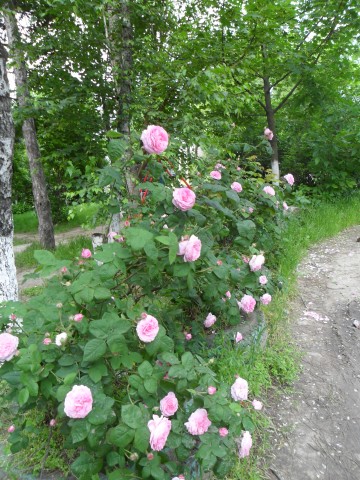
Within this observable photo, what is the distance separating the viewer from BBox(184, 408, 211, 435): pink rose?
3.82 feet

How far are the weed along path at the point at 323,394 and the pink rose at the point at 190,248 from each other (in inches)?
46.6

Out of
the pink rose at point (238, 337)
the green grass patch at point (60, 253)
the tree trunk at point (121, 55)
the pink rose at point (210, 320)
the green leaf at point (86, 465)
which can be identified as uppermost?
the tree trunk at point (121, 55)

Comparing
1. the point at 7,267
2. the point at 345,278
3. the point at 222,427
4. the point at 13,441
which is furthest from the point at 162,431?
the point at 345,278

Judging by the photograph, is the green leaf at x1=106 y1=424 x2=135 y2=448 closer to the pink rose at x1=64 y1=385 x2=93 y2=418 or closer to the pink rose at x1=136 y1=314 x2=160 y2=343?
the pink rose at x1=64 y1=385 x2=93 y2=418

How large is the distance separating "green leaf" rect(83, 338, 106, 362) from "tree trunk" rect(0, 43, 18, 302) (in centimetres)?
152

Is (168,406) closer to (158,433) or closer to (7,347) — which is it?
(158,433)

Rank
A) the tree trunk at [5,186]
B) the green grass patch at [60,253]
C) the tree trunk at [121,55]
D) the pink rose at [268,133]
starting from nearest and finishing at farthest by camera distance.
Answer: the tree trunk at [5,186] < the pink rose at [268,133] < the tree trunk at [121,55] < the green grass patch at [60,253]

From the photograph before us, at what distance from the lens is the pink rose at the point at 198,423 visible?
116 centimetres

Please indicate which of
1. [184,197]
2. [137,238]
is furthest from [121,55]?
[137,238]

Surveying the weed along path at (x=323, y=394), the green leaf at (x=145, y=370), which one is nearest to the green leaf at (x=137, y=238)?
the green leaf at (x=145, y=370)

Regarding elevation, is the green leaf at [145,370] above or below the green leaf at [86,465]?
above

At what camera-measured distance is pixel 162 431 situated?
41.4 inches

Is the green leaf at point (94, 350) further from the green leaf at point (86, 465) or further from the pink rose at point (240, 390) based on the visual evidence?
the pink rose at point (240, 390)

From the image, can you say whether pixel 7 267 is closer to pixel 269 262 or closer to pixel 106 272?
pixel 106 272
